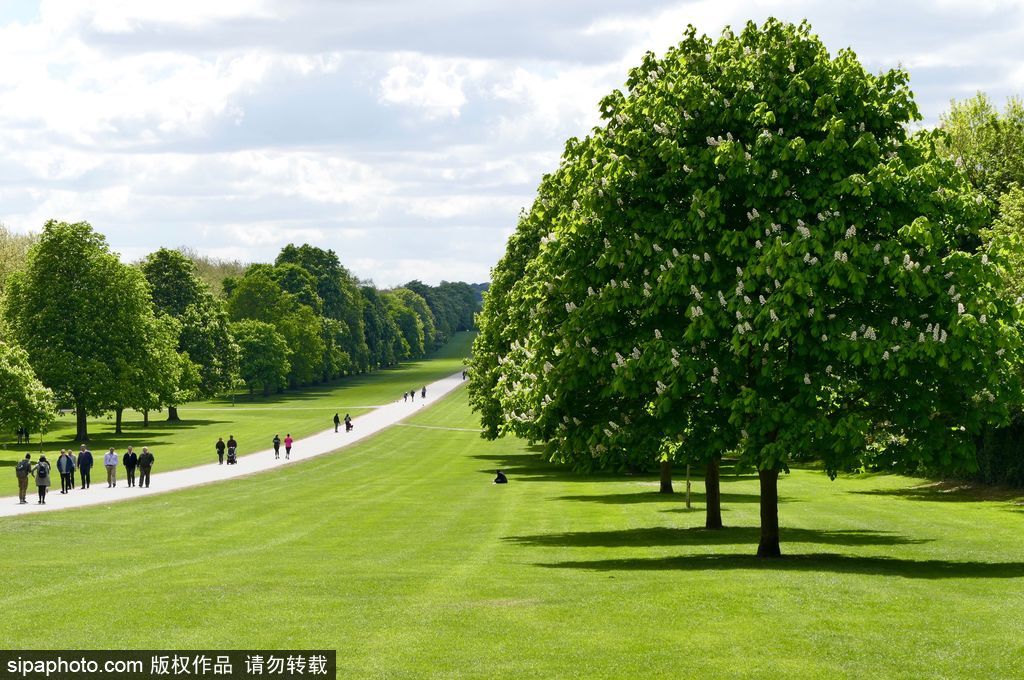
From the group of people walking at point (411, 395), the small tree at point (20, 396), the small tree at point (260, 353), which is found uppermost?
the small tree at point (260, 353)

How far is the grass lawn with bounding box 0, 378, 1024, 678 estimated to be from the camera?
15.8 m

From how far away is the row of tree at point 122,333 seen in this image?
8531cm

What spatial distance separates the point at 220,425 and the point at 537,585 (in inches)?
3599

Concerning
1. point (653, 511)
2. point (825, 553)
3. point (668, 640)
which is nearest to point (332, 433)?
point (653, 511)

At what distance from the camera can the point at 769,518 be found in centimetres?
2811

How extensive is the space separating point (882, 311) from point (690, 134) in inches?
215

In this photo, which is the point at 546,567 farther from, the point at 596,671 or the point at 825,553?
the point at 596,671

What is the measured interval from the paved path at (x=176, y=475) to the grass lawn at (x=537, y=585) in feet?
8.97

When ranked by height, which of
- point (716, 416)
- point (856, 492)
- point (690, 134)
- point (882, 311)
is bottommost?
point (856, 492)

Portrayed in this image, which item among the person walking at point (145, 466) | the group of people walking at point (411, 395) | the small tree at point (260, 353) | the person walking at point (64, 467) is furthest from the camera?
the group of people walking at point (411, 395)

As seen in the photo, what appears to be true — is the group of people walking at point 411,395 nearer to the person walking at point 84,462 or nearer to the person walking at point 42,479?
the person walking at point 84,462

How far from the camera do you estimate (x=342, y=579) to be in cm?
2356

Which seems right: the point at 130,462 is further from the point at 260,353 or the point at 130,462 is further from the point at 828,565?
the point at 260,353

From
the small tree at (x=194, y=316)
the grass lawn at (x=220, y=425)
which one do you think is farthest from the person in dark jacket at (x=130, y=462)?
the small tree at (x=194, y=316)
